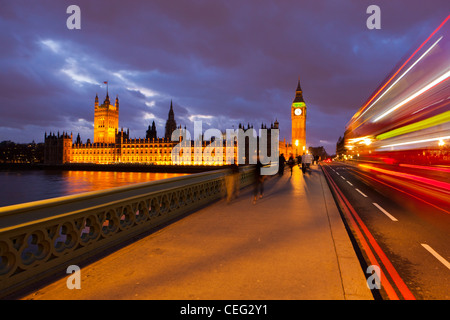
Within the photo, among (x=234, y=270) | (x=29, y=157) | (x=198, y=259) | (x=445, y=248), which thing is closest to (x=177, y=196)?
(x=198, y=259)

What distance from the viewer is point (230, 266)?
4.65m

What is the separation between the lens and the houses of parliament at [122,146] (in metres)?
143

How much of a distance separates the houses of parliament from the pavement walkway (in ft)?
405

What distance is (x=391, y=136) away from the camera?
2497cm

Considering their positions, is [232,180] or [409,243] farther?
[232,180]

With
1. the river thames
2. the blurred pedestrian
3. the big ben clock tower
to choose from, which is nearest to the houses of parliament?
the big ben clock tower

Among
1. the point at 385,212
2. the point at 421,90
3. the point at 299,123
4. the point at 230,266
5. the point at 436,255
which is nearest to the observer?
the point at 230,266

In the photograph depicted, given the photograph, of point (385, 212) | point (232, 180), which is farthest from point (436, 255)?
point (232, 180)

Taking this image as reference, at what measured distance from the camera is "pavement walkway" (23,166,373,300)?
3764mm

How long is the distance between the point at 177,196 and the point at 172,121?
519ft

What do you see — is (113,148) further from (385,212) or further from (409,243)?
(409,243)

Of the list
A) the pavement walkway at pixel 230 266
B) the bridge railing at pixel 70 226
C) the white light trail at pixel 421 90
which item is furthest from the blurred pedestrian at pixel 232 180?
the white light trail at pixel 421 90

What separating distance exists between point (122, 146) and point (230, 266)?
15834cm

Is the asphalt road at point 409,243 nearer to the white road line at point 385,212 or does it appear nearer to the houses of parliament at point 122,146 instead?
the white road line at point 385,212
